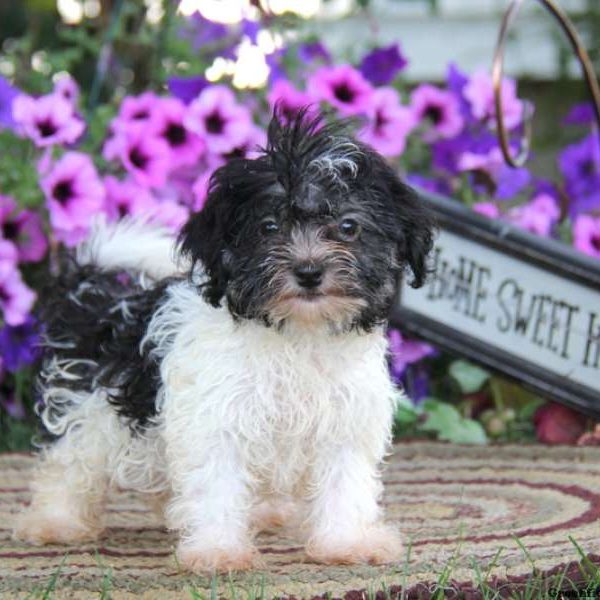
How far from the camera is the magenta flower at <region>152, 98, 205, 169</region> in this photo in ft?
17.3

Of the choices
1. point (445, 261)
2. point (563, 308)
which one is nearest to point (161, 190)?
point (445, 261)

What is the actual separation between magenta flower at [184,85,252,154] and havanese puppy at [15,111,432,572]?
5.66 feet

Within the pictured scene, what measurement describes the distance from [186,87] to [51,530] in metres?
2.44

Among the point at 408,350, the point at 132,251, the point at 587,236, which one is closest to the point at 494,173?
the point at 587,236

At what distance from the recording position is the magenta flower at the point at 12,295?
489cm

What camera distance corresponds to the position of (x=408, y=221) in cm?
325

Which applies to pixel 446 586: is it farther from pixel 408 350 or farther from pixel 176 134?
pixel 176 134

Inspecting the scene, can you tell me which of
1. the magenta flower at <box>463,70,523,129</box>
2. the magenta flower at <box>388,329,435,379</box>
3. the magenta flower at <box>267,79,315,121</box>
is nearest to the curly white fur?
the magenta flower at <box>388,329,435,379</box>

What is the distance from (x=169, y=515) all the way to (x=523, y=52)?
5.80 metres

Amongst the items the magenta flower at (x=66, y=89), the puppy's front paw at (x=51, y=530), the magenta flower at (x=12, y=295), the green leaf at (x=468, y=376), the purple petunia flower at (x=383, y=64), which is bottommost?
the puppy's front paw at (x=51, y=530)

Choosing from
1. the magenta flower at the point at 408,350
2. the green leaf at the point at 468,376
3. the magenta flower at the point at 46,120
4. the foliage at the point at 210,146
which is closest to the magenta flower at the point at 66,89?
the foliage at the point at 210,146

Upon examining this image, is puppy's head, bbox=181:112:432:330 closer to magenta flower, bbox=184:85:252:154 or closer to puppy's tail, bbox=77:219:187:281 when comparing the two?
puppy's tail, bbox=77:219:187:281

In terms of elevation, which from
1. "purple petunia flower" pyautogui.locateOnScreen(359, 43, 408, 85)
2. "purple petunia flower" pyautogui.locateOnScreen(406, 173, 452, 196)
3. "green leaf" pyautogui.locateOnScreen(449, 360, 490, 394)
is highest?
"purple petunia flower" pyautogui.locateOnScreen(359, 43, 408, 85)

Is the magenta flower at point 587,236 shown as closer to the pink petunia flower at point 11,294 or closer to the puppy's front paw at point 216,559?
the pink petunia flower at point 11,294
